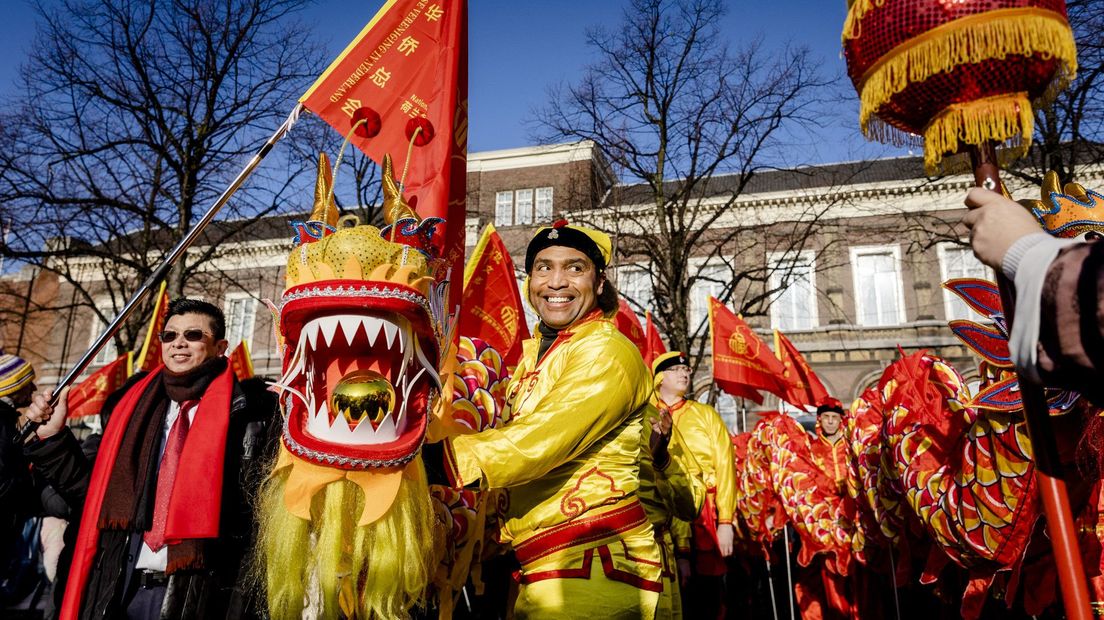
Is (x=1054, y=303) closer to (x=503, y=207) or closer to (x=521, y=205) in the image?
(x=521, y=205)

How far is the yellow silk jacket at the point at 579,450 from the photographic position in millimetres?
2262

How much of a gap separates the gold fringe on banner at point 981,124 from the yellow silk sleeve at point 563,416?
1180 millimetres

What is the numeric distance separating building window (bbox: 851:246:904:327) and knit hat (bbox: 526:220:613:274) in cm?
2185

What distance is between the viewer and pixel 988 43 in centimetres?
188

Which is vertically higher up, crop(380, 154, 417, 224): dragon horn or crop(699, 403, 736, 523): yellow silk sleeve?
crop(380, 154, 417, 224): dragon horn

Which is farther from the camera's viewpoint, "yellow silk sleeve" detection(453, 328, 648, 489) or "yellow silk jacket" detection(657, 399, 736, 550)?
"yellow silk jacket" detection(657, 399, 736, 550)

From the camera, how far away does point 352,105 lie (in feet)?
11.8

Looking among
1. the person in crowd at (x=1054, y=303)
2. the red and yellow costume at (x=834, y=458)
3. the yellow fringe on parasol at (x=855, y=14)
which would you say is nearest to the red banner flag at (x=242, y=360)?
the red and yellow costume at (x=834, y=458)

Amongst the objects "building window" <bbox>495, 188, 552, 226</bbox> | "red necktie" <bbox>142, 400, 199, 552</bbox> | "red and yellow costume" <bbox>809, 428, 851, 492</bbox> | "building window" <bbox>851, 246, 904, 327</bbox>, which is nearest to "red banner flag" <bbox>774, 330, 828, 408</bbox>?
"red and yellow costume" <bbox>809, 428, 851, 492</bbox>

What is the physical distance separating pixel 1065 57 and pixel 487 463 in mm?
1900

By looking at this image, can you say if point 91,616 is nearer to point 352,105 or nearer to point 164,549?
point 164,549

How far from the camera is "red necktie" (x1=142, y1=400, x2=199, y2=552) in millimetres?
3053

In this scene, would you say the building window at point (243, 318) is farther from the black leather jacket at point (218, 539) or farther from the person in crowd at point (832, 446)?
the black leather jacket at point (218, 539)

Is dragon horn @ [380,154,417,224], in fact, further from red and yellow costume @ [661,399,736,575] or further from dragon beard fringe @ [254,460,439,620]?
red and yellow costume @ [661,399,736,575]
